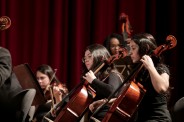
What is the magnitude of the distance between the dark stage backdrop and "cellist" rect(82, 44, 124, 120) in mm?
1386

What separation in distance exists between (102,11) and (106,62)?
Answer: 1.75 m

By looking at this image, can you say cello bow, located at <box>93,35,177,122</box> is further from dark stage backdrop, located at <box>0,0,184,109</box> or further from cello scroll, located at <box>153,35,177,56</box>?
dark stage backdrop, located at <box>0,0,184,109</box>

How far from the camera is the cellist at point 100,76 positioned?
2535 mm

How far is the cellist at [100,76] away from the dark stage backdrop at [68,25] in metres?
1.39

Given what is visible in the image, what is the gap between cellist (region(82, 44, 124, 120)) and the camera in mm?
2535

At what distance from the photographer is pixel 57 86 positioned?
335 cm

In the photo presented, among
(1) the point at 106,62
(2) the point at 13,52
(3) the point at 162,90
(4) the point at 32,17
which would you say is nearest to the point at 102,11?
(4) the point at 32,17

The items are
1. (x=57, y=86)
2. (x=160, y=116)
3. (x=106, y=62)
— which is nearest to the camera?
(x=160, y=116)

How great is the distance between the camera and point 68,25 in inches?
172

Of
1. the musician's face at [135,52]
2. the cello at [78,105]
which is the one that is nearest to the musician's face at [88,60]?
the cello at [78,105]

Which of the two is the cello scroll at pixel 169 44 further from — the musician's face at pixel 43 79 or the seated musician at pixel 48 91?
the musician's face at pixel 43 79

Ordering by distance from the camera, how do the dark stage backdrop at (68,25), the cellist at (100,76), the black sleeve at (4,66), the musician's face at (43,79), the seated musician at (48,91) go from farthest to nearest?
the dark stage backdrop at (68,25)
the musician's face at (43,79)
the seated musician at (48,91)
the cellist at (100,76)
the black sleeve at (4,66)

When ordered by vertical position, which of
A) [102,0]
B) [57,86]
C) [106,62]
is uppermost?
[102,0]

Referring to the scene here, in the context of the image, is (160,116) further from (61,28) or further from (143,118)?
(61,28)
